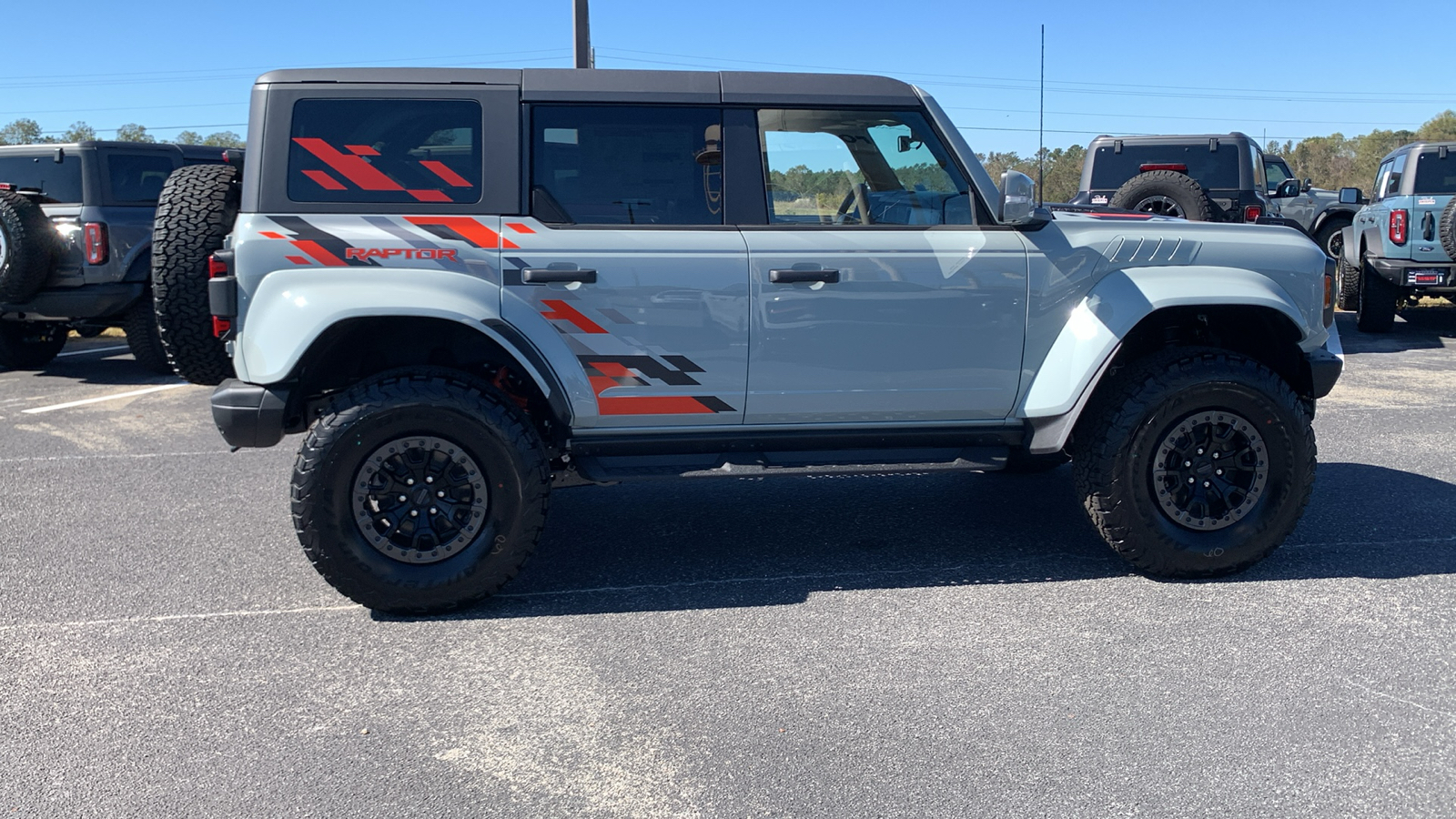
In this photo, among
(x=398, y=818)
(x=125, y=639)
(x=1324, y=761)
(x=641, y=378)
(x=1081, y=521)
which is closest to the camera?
(x=398, y=818)

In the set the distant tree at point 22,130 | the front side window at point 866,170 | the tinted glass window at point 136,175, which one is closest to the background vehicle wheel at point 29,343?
the tinted glass window at point 136,175

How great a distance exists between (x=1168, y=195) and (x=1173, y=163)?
78.7 inches

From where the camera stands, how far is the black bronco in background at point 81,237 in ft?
29.4

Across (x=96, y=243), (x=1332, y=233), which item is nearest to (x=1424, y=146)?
(x=1332, y=233)

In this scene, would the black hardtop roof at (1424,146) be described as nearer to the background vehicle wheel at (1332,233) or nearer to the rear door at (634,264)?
the background vehicle wheel at (1332,233)

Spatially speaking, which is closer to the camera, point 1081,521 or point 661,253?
point 661,253

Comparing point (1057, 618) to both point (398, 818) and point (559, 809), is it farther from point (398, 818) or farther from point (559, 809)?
point (398, 818)

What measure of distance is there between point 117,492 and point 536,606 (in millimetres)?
3051

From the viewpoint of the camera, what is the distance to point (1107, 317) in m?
4.39

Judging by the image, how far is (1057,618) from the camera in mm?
4098

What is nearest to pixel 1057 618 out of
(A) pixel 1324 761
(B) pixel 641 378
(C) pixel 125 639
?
(A) pixel 1324 761

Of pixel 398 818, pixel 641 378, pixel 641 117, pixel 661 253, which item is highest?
pixel 641 117

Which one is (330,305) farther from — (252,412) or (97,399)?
(97,399)

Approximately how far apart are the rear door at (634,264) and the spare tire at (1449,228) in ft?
31.3
